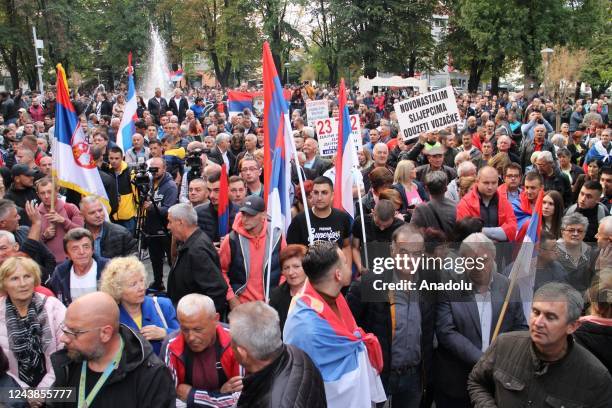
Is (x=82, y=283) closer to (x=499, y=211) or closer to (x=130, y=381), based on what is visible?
(x=130, y=381)

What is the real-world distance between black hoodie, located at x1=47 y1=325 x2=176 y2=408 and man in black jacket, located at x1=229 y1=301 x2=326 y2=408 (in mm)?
374

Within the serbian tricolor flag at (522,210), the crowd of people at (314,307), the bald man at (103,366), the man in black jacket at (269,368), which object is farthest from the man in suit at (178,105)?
the man in black jacket at (269,368)

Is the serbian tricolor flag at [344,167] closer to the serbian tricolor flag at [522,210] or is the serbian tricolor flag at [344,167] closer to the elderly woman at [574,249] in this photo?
the serbian tricolor flag at [522,210]

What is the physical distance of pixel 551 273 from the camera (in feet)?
15.1

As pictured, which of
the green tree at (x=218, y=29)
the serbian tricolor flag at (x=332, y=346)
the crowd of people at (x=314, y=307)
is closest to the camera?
the crowd of people at (x=314, y=307)

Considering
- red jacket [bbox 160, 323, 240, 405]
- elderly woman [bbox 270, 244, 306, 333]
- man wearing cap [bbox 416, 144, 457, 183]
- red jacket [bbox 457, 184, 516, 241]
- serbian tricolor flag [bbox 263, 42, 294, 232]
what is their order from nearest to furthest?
1. red jacket [bbox 160, 323, 240, 405]
2. elderly woman [bbox 270, 244, 306, 333]
3. serbian tricolor flag [bbox 263, 42, 294, 232]
4. red jacket [bbox 457, 184, 516, 241]
5. man wearing cap [bbox 416, 144, 457, 183]

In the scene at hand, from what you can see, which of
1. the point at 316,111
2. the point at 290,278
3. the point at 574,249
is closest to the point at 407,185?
the point at 574,249

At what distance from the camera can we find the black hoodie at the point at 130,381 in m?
2.92

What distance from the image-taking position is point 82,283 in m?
4.70

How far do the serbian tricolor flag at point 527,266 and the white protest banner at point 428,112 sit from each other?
4.62 metres

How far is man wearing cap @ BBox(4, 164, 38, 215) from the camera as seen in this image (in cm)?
679

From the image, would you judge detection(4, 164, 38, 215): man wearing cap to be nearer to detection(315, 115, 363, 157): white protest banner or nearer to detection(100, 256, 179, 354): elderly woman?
detection(100, 256, 179, 354): elderly woman

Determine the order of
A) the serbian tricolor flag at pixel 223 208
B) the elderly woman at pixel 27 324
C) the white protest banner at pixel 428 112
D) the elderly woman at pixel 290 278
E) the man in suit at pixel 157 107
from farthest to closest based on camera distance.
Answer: the man in suit at pixel 157 107
the white protest banner at pixel 428 112
the serbian tricolor flag at pixel 223 208
the elderly woman at pixel 290 278
the elderly woman at pixel 27 324

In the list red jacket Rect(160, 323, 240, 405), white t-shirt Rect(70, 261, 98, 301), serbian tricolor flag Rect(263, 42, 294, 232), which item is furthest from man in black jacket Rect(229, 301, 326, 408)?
serbian tricolor flag Rect(263, 42, 294, 232)
